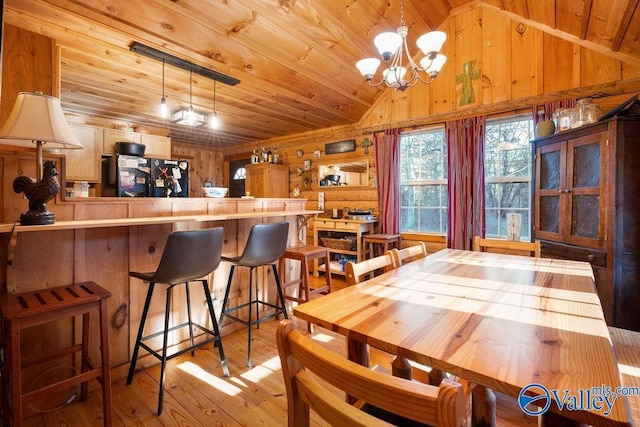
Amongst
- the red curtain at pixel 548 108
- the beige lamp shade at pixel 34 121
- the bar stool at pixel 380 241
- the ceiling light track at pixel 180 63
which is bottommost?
the bar stool at pixel 380 241

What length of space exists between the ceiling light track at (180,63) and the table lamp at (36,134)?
4.44 ft

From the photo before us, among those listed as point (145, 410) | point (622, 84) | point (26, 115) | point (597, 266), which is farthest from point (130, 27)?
point (622, 84)

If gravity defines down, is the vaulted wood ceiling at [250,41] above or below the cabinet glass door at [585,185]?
above

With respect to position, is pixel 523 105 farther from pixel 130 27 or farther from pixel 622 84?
pixel 130 27

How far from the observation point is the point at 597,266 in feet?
7.54

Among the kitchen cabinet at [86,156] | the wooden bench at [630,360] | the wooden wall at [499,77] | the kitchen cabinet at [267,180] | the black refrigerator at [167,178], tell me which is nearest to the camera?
the wooden bench at [630,360]

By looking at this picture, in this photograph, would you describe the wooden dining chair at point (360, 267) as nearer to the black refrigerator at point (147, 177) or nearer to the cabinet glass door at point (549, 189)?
the cabinet glass door at point (549, 189)

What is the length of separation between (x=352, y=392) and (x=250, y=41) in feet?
9.85

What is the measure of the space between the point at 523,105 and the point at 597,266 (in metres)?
1.80

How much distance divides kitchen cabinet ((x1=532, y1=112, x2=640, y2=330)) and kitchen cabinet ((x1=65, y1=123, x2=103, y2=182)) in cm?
529

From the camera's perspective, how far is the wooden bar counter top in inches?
63.4

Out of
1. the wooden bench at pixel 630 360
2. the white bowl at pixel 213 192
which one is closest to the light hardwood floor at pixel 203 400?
the wooden bench at pixel 630 360

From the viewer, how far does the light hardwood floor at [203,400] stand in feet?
5.26
